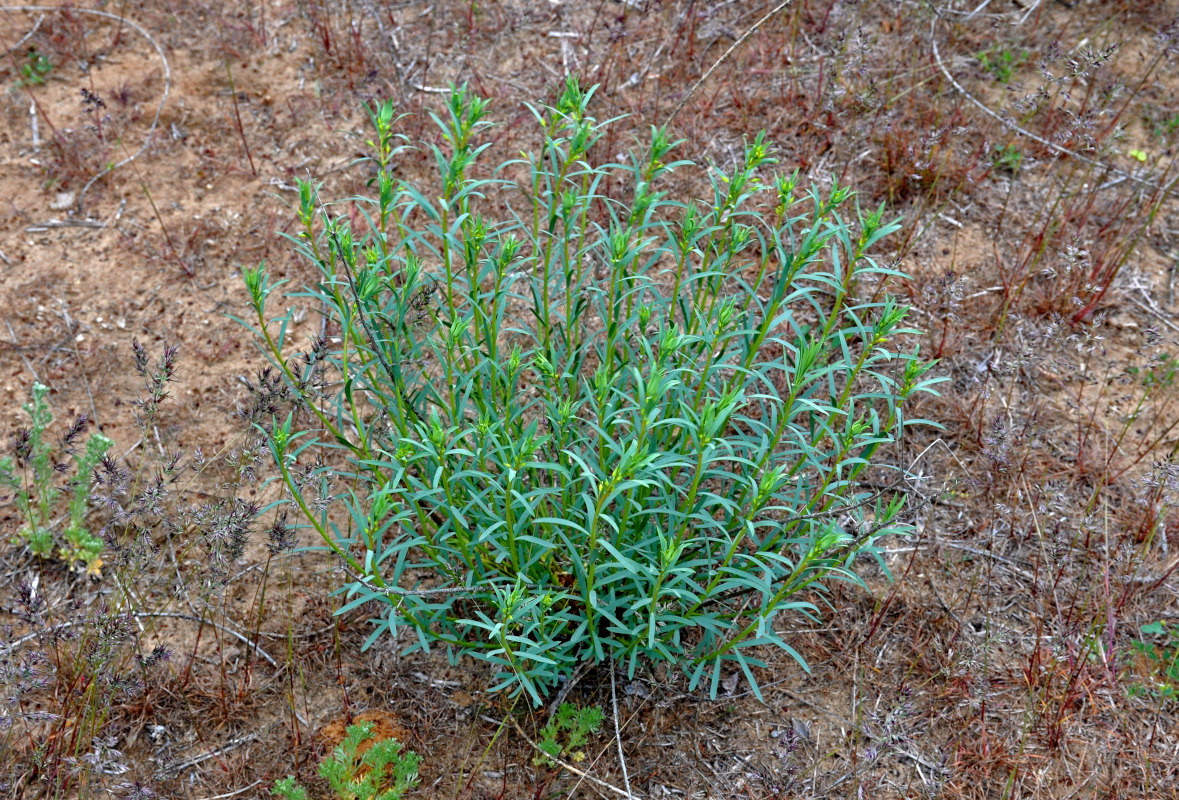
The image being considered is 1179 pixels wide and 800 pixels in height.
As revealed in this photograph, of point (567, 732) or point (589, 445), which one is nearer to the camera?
point (589, 445)

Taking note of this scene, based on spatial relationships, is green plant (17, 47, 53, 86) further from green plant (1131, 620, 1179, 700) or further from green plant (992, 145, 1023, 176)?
green plant (1131, 620, 1179, 700)

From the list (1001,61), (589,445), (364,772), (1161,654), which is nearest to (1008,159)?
(1001,61)

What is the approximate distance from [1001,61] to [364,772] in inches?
200

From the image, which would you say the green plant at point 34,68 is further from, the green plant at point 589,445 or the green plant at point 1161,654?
the green plant at point 1161,654

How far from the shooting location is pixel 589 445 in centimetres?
286

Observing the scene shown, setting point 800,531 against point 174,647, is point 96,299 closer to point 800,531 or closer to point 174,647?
point 174,647

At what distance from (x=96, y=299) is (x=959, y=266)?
14.2ft

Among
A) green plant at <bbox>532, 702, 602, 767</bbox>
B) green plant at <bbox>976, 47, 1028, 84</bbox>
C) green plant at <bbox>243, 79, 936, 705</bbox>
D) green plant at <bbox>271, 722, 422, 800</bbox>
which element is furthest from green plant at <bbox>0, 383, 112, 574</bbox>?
green plant at <bbox>976, 47, 1028, 84</bbox>

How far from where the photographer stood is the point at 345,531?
360cm

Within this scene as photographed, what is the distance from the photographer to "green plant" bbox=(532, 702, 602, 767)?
2902 millimetres

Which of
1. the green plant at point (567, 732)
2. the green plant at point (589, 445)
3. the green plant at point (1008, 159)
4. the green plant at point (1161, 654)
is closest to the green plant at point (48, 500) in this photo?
the green plant at point (589, 445)

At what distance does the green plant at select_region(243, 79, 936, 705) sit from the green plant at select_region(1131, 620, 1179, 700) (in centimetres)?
106

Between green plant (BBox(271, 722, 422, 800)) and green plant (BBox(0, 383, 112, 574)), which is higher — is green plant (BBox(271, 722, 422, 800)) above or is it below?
below

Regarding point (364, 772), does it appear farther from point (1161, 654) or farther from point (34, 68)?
point (34, 68)
